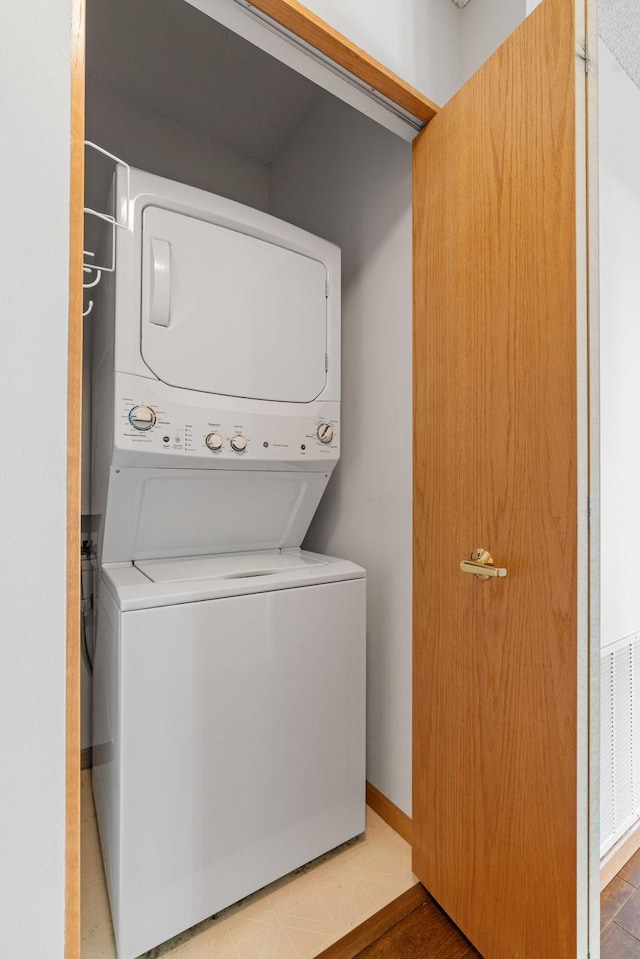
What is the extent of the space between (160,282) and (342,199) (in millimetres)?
1014

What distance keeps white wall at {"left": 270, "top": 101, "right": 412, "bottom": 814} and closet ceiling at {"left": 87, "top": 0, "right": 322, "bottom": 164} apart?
202 millimetres

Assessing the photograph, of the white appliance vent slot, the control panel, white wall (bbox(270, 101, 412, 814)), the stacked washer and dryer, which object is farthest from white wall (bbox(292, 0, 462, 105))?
the white appliance vent slot

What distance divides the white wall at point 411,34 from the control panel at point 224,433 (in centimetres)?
96

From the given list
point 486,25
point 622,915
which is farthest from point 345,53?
point 622,915

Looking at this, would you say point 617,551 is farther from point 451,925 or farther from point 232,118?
point 232,118

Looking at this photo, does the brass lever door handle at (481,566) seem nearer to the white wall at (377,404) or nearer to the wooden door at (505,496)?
the wooden door at (505,496)

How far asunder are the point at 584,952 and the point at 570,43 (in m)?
1.80

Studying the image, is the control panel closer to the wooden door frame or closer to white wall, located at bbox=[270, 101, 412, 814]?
white wall, located at bbox=[270, 101, 412, 814]

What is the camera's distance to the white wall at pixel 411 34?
3.88 feet

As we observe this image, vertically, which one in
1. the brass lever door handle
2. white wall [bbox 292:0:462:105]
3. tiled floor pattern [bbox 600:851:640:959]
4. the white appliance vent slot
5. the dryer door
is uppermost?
white wall [bbox 292:0:462:105]

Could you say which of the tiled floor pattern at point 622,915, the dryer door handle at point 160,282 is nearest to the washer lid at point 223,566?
the dryer door handle at point 160,282

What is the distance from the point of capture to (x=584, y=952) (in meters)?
0.95

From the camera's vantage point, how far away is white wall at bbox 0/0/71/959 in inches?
28.7

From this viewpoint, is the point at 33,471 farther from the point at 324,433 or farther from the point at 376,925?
the point at 376,925
